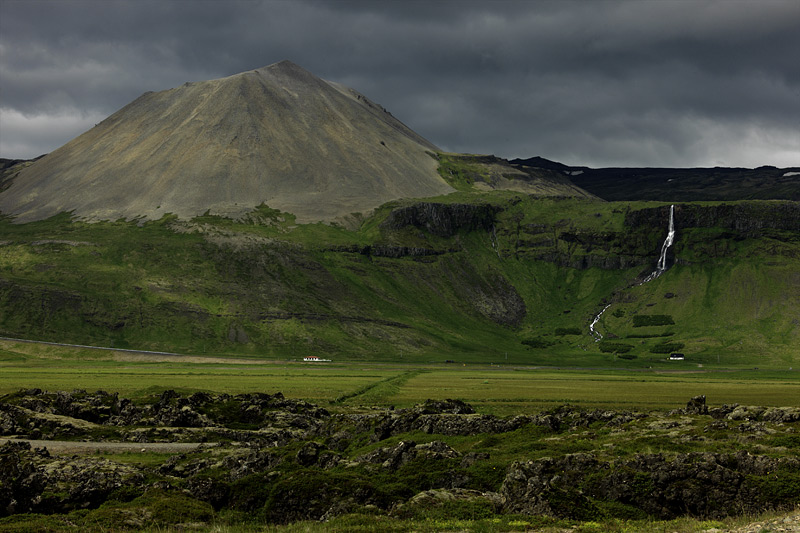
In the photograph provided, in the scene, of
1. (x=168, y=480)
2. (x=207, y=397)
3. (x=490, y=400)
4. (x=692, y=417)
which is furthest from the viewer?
(x=490, y=400)

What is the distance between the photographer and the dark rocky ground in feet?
102

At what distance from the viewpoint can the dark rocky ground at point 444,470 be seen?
3098 centimetres

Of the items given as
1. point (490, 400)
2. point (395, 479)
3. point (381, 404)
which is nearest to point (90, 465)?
point (395, 479)

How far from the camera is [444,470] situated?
37500 mm

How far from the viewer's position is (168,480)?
4019cm

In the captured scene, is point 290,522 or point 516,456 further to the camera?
point 516,456

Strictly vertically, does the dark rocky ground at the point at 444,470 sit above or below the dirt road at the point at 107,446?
above

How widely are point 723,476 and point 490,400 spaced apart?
215ft

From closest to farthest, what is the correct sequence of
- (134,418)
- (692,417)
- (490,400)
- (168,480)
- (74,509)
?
(74,509), (168,480), (692,417), (134,418), (490,400)

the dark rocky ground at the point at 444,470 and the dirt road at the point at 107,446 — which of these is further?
the dirt road at the point at 107,446

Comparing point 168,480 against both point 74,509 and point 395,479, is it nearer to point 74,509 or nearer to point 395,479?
point 74,509

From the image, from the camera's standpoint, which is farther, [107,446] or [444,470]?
[107,446]

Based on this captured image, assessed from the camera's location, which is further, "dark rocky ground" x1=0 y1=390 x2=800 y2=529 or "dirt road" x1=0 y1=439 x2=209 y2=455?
"dirt road" x1=0 y1=439 x2=209 y2=455

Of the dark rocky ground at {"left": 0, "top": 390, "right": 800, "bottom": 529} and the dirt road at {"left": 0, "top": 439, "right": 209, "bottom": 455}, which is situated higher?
the dark rocky ground at {"left": 0, "top": 390, "right": 800, "bottom": 529}
